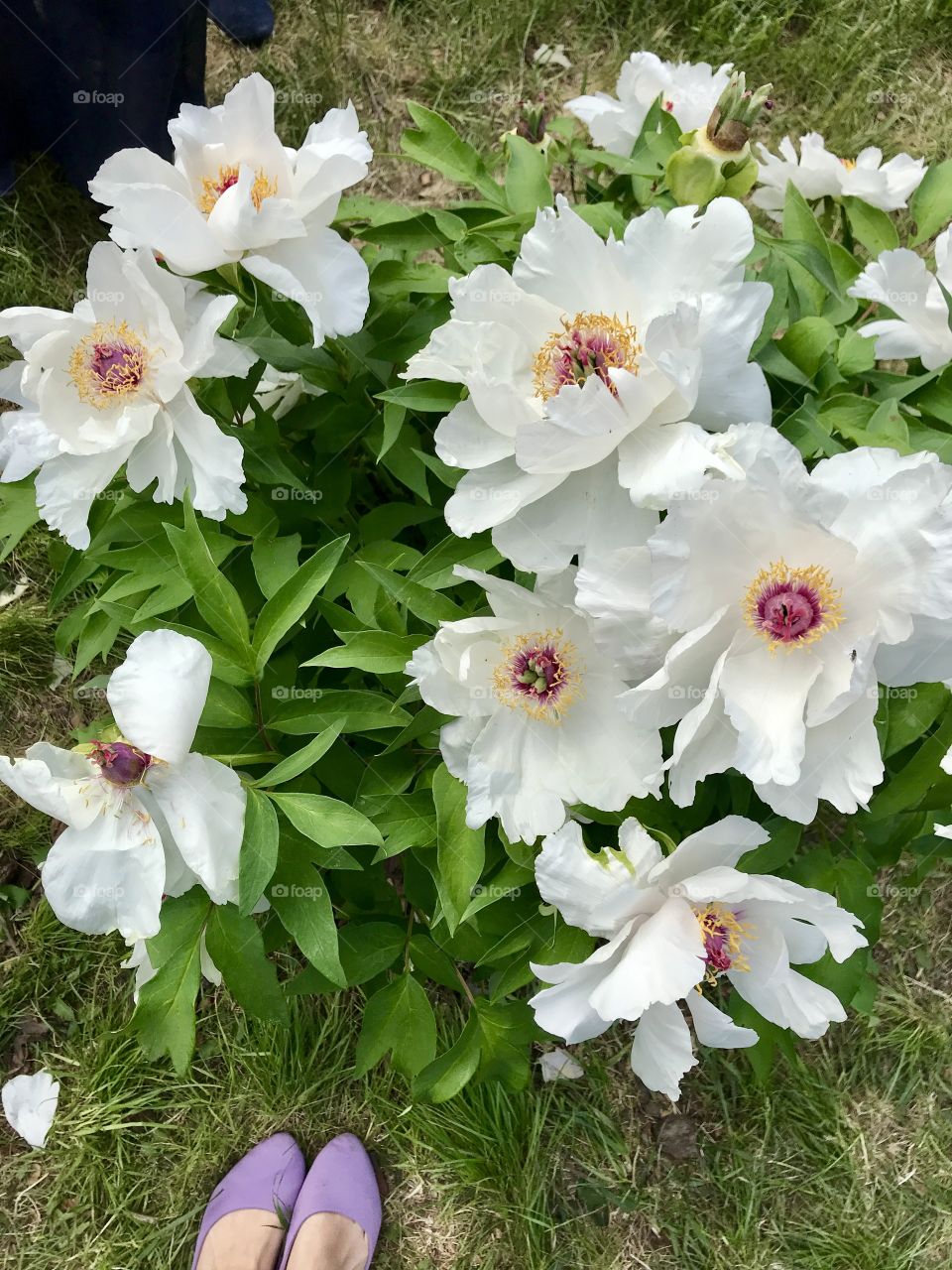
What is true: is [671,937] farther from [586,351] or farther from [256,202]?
[256,202]

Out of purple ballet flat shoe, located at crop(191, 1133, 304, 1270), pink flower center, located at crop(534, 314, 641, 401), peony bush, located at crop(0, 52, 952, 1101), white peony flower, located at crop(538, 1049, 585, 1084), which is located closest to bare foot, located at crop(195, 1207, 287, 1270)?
purple ballet flat shoe, located at crop(191, 1133, 304, 1270)

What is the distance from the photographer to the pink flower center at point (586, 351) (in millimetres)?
858

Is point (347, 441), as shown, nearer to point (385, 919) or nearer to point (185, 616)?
point (185, 616)

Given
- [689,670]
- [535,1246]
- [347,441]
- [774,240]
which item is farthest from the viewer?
[535,1246]

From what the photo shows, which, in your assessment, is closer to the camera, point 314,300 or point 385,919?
point 314,300

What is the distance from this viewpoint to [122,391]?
3.16 ft

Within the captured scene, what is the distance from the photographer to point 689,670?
788 millimetres

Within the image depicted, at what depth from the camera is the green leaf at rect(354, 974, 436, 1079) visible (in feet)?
4.26

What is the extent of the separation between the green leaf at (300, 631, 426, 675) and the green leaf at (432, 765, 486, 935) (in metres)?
0.14

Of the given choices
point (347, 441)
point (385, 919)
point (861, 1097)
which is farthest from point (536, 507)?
point (861, 1097)

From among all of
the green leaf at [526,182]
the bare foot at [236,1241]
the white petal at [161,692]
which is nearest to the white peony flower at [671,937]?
the white petal at [161,692]

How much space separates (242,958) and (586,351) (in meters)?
0.70

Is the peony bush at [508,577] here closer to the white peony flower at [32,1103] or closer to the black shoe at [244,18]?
the white peony flower at [32,1103]

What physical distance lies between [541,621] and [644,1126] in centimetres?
136
